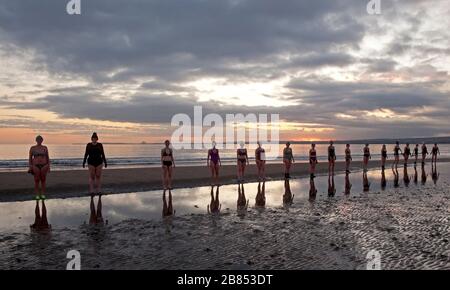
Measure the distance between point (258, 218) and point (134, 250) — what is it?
15.0 ft

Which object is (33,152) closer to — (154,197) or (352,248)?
(154,197)

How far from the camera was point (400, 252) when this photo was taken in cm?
773

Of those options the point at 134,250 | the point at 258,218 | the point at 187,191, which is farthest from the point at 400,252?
the point at 187,191

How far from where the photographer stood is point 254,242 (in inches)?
338

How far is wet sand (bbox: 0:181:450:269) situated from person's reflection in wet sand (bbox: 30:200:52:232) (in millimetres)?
512

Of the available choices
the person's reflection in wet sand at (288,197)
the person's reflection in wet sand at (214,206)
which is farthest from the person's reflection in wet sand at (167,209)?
the person's reflection in wet sand at (288,197)

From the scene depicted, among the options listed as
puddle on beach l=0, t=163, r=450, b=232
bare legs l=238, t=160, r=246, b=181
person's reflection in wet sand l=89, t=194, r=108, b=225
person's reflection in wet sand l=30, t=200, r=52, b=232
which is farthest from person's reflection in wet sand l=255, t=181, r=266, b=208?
person's reflection in wet sand l=30, t=200, r=52, b=232

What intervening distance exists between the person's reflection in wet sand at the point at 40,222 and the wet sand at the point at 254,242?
512 mm

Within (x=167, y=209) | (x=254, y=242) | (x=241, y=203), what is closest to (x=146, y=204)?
(x=167, y=209)

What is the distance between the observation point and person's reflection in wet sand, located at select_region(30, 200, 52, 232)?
9.96m

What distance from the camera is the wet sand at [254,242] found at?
23.3 ft

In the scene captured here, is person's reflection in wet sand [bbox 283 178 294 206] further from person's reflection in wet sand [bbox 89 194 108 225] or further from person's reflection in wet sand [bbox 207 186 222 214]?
person's reflection in wet sand [bbox 89 194 108 225]

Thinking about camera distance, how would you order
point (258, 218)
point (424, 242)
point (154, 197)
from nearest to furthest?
point (424, 242) → point (258, 218) → point (154, 197)

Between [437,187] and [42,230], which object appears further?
[437,187]
